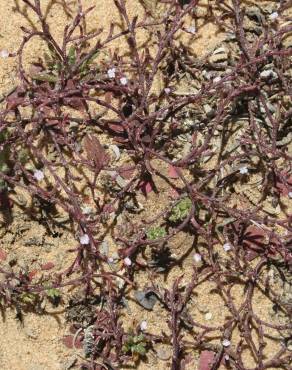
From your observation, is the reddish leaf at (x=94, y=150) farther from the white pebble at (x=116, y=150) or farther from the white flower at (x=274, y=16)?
the white flower at (x=274, y=16)

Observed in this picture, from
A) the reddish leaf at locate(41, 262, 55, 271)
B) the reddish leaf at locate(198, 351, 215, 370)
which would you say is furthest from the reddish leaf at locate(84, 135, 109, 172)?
the reddish leaf at locate(198, 351, 215, 370)

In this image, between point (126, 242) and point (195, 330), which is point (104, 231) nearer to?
point (126, 242)

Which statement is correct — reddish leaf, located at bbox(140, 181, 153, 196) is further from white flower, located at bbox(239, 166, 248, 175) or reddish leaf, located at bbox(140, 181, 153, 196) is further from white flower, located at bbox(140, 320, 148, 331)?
white flower, located at bbox(140, 320, 148, 331)

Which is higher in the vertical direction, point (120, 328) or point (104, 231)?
point (104, 231)

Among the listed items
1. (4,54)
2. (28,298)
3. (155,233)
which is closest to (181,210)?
(155,233)

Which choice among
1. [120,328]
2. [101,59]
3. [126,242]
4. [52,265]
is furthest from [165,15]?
[120,328]

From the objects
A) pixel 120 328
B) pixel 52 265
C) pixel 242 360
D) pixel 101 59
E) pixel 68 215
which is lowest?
pixel 242 360

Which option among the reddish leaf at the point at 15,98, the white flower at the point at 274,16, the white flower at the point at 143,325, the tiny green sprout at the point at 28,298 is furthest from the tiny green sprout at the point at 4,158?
the white flower at the point at 274,16
